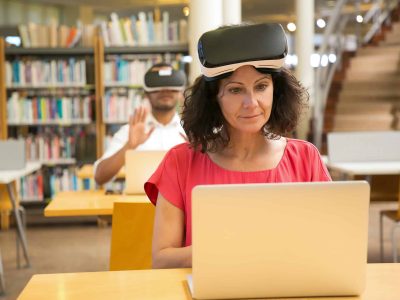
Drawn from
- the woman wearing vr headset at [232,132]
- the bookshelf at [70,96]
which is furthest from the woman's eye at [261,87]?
the bookshelf at [70,96]

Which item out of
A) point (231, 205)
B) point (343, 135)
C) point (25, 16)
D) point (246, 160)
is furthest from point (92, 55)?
point (231, 205)

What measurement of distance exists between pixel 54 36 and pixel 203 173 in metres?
5.38

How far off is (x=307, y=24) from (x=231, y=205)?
9589 millimetres

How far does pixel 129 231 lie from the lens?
2.58 m

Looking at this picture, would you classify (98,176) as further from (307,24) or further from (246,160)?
(307,24)

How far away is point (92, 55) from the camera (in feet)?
23.1

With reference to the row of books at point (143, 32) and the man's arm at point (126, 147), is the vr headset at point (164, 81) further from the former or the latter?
the row of books at point (143, 32)

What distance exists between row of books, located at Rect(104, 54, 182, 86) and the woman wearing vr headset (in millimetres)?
4902

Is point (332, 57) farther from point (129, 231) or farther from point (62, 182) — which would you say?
point (129, 231)

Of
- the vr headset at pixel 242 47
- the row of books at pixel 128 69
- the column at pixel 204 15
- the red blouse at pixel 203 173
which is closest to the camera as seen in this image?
the vr headset at pixel 242 47

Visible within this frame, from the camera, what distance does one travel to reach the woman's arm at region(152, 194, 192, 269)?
1.85 metres

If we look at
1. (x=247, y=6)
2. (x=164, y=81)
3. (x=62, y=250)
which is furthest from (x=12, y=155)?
(x=247, y=6)

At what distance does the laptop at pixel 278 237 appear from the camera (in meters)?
1.30

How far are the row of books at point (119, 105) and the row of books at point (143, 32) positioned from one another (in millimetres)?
539
